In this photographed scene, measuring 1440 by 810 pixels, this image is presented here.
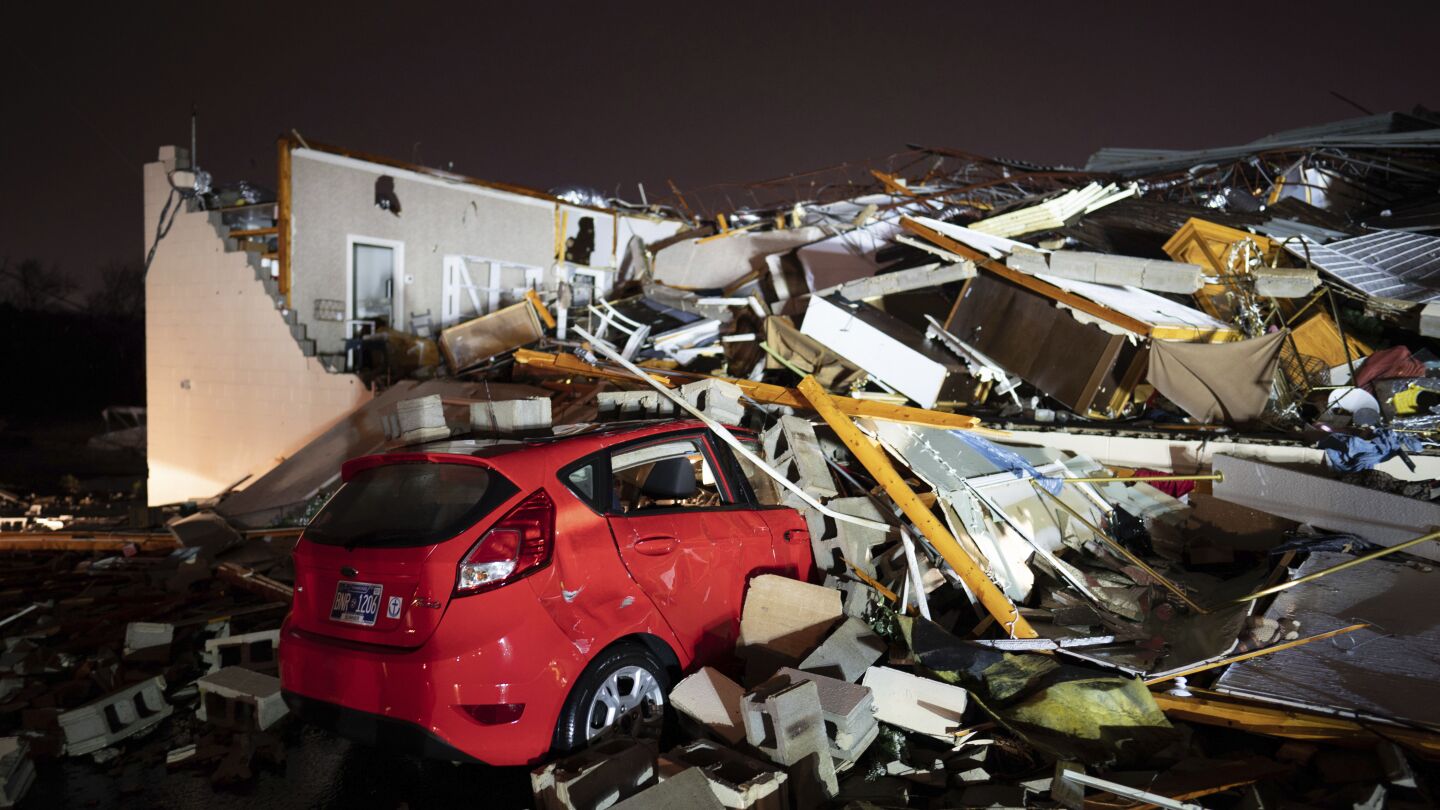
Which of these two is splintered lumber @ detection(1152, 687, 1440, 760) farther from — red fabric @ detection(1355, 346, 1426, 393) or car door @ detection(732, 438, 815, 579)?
red fabric @ detection(1355, 346, 1426, 393)

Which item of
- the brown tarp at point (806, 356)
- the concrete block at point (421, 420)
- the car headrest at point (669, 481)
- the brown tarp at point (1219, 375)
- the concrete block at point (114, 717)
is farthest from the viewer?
the brown tarp at point (806, 356)

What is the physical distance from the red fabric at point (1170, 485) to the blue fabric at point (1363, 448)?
99 cm

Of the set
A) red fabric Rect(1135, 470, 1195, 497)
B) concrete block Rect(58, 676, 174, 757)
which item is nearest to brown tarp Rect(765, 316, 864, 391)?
red fabric Rect(1135, 470, 1195, 497)

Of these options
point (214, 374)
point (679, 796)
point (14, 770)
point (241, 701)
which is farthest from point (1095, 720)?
point (214, 374)

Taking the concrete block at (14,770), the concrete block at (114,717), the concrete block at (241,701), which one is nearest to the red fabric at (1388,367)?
the concrete block at (241,701)

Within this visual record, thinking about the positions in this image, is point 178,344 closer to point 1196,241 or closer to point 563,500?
point 563,500

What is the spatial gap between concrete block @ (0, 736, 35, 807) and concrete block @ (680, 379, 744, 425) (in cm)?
385

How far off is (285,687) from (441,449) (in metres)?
1.31

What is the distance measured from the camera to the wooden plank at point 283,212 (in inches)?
466

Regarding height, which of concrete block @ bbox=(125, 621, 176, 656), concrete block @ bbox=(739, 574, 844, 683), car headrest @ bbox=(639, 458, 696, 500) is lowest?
concrete block @ bbox=(125, 621, 176, 656)

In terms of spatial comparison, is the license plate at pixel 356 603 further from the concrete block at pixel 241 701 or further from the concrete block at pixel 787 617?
the concrete block at pixel 787 617

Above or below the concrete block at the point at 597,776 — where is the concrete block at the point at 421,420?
above

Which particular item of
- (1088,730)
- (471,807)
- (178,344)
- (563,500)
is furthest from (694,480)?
(178,344)

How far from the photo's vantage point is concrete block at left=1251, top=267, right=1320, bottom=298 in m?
8.16
